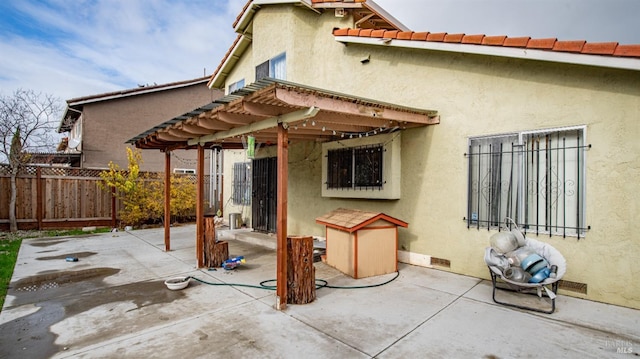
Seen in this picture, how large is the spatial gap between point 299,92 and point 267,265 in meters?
3.88

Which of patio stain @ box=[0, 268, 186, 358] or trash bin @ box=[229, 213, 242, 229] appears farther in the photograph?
trash bin @ box=[229, 213, 242, 229]

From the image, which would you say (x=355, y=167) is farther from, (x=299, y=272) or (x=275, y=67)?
(x=275, y=67)

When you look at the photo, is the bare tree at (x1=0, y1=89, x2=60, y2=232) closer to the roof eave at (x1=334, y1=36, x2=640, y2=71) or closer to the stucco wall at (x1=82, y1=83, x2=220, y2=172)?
the stucco wall at (x1=82, y1=83, x2=220, y2=172)

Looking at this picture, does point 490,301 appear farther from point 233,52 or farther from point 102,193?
point 102,193

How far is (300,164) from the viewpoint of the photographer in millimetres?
8469

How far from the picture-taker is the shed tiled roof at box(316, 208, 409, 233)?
5.23 meters

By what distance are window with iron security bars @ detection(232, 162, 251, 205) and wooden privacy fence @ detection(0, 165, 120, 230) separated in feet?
15.6

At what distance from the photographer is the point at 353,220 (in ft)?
17.9

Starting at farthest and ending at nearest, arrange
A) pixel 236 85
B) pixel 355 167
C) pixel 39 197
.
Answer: pixel 236 85
pixel 39 197
pixel 355 167

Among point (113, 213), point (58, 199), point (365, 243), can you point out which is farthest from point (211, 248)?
point (58, 199)

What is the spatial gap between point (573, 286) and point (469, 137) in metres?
2.58

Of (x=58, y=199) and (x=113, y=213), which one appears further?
(x=113, y=213)

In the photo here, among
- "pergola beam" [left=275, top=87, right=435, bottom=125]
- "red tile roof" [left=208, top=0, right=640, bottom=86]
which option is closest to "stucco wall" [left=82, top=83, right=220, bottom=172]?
"red tile roof" [left=208, top=0, right=640, bottom=86]

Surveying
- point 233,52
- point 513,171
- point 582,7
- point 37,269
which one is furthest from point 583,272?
point 233,52
